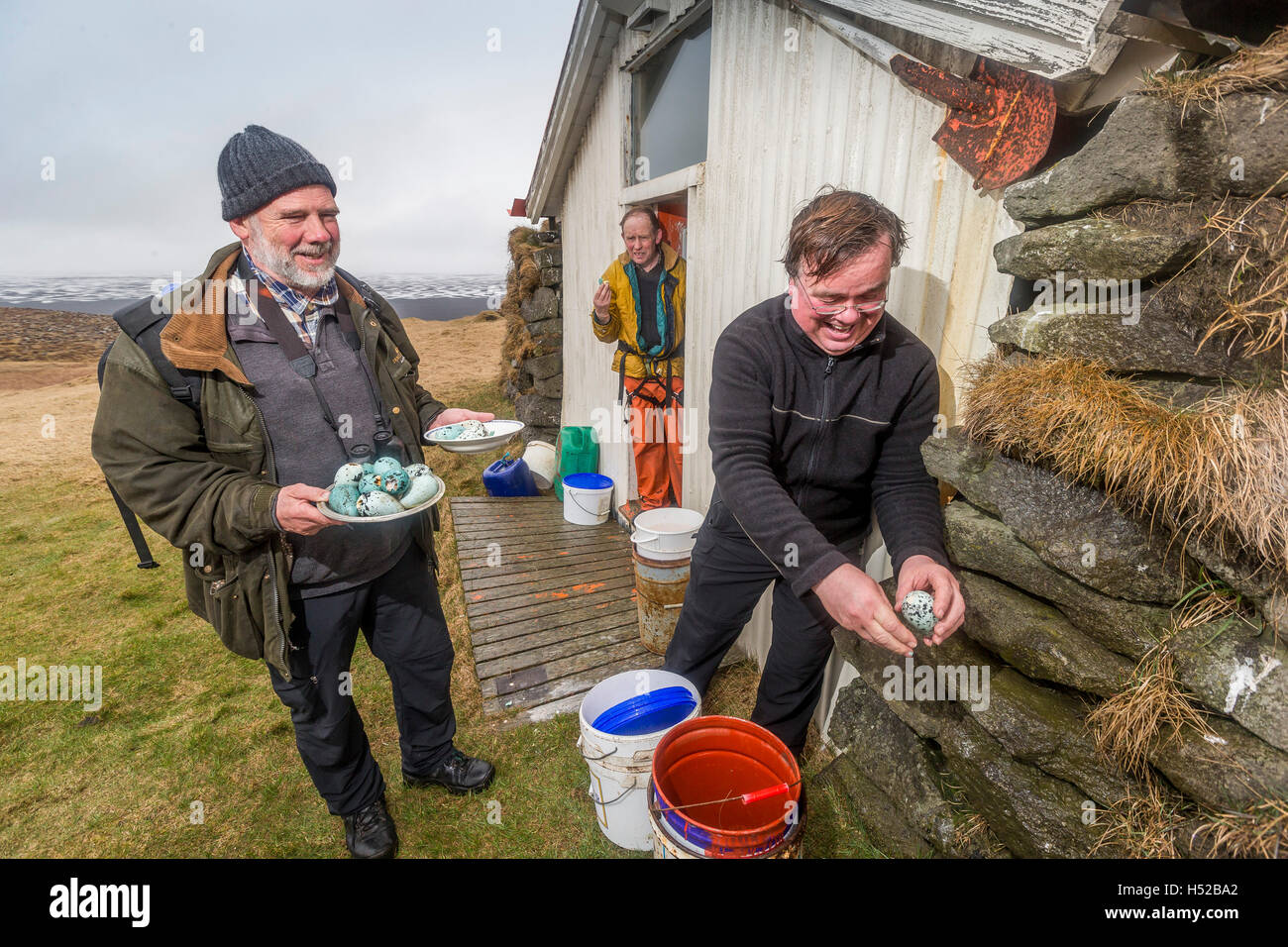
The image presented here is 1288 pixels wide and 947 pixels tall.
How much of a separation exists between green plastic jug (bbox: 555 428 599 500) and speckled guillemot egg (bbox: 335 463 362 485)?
484 centimetres

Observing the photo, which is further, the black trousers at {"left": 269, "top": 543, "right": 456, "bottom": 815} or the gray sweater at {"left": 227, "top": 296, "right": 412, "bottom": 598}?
the black trousers at {"left": 269, "top": 543, "right": 456, "bottom": 815}

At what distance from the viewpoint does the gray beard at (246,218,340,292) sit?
7.00 feet

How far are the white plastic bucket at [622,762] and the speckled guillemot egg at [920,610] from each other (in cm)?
99

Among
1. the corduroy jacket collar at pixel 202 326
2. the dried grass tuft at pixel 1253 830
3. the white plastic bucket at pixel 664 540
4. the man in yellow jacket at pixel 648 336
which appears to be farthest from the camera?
the man in yellow jacket at pixel 648 336

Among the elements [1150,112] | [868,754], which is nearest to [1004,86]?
[1150,112]

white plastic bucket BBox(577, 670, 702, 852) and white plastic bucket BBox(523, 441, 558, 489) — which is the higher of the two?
white plastic bucket BBox(577, 670, 702, 852)

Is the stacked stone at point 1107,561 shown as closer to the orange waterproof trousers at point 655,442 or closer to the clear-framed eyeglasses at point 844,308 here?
the clear-framed eyeglasses at point 844,308

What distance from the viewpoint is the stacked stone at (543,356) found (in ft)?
26.7

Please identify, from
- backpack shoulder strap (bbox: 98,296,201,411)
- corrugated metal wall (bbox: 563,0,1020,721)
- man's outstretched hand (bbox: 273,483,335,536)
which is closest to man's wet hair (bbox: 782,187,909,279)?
corrugated metal wall (bbox: 563,0,1020,721)

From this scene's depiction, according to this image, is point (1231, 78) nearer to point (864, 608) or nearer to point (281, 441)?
point (864, 608)

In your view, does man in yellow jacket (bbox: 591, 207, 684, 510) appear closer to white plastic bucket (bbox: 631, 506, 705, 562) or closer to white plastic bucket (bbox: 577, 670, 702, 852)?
white plastic bucket (bbox: 631, 506, 705, 562)

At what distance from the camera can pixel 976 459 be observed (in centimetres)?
198

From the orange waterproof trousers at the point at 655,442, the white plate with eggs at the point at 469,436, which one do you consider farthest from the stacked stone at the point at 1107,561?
the orange waterproof trousers at the point at 655,442

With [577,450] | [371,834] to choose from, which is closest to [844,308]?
[371,834]
